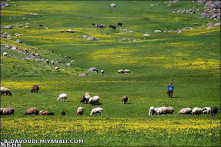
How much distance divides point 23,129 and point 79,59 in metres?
63.2

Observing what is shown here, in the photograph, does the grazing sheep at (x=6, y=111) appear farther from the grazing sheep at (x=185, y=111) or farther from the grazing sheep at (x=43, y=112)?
the grazing sheep at (x=185, y=111)

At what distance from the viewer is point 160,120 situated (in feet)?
127

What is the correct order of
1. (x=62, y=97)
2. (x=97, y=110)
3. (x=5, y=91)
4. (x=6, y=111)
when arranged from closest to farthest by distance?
1. (x=6, y=111)
2. (x=97, y=110)
3. (x=62, y=97)
4. (x=5, y=91)

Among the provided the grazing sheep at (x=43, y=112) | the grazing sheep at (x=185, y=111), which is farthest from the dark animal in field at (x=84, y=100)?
the grazing sheep at (x=185, y=111)

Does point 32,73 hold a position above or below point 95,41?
below

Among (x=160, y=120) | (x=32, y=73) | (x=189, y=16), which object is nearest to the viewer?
(x=160, y=120)

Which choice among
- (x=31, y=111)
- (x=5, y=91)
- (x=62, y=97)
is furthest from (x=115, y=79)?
(x=31, y=111)

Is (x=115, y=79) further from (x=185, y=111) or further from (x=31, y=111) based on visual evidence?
(x=31, y=111)

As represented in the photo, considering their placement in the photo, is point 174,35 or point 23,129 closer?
point 23,129

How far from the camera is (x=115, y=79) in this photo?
227 feet

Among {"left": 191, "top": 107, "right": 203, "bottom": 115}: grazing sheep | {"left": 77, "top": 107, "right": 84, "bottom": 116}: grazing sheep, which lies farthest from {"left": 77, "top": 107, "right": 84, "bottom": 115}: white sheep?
{"left": 191, "top": 107, "right": 203, "bottom": 115}: grazing sheep

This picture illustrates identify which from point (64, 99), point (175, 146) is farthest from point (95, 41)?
point (175, 146)

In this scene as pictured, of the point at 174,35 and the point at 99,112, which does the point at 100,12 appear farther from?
the point at 99,112

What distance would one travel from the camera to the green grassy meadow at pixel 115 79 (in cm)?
3130
